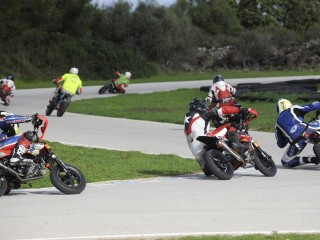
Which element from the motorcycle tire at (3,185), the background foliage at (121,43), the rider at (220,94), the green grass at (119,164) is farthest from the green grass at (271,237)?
the background foliage at (121,43)

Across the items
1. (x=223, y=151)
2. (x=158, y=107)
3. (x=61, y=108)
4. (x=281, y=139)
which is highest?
(x=223, y=151)

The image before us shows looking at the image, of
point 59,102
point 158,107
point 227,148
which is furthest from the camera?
Result: point 158,107

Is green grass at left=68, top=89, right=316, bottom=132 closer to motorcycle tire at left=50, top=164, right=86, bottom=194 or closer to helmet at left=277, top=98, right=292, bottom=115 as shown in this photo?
helmet at left=277, top=98, right=292, bottom=115

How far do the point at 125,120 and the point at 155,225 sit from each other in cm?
1742

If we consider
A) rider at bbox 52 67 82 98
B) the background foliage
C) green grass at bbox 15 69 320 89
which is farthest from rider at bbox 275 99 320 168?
the background foliage

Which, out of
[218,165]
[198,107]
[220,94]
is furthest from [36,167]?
[220,94]

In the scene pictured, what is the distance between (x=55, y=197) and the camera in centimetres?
1158

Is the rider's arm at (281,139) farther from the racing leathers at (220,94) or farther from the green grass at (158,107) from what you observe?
the green grass at (158,107)

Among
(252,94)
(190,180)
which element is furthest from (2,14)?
(190,180)

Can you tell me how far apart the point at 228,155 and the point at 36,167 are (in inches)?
122

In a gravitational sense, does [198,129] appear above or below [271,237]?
below

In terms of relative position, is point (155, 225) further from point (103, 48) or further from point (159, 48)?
point (159, 48)

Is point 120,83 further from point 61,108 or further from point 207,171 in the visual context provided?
point 207,171

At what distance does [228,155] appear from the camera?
531 inches
